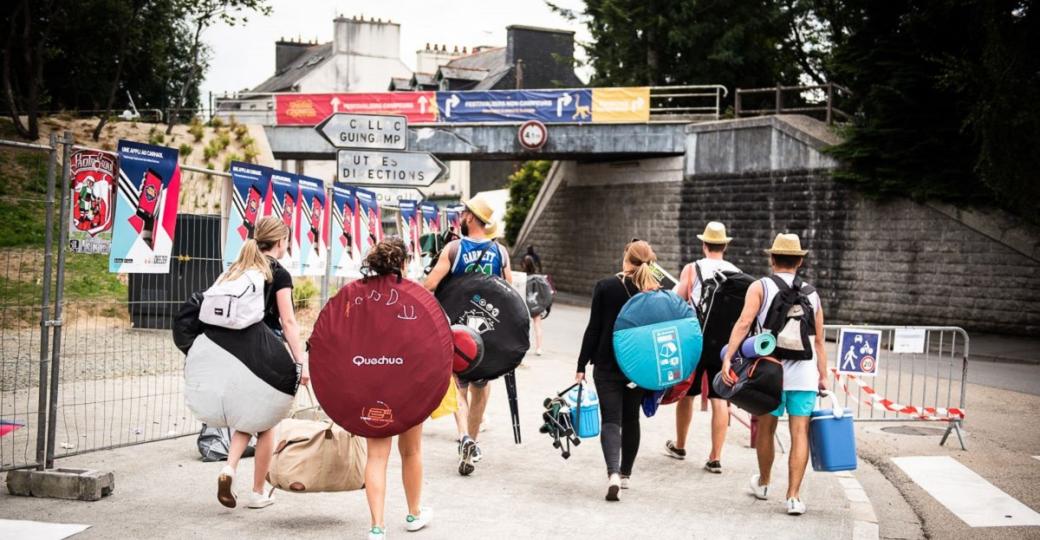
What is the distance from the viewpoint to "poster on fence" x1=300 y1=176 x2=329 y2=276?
9.39 meters

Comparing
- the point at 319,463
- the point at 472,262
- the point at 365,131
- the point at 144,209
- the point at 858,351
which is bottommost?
the point at 319,463

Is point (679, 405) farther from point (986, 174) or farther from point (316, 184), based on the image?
point (986, 174)

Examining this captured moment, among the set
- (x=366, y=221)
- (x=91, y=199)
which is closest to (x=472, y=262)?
(x=91, y=199)

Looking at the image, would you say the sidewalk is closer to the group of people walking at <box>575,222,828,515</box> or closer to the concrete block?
the concrete block

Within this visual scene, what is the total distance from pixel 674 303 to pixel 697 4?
3091 cm

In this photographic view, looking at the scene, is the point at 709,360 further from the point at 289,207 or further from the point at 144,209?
the point at 144,209

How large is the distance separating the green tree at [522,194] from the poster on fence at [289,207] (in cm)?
3541

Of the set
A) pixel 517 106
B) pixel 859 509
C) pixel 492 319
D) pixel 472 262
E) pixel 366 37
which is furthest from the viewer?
pixel 366 37

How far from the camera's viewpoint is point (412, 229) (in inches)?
684

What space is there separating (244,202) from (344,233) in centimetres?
239

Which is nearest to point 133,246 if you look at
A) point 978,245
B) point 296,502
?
point 296,502

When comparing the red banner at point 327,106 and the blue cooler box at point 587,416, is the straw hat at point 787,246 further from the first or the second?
the red banner at point 327,106

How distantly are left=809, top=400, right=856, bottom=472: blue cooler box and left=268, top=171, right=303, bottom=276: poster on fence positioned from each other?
4.53 metres

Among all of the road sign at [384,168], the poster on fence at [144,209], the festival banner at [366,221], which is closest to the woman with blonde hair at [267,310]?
the poster on fence at [144,209]
